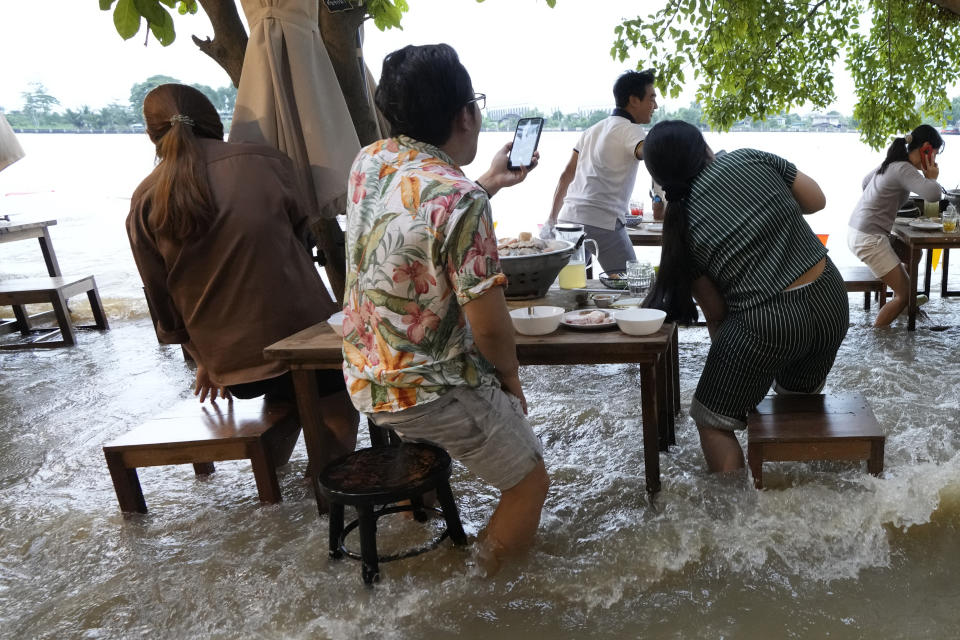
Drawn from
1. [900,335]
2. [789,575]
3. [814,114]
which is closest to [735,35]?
[814,114]

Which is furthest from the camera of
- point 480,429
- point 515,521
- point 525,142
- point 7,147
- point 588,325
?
point 7,147

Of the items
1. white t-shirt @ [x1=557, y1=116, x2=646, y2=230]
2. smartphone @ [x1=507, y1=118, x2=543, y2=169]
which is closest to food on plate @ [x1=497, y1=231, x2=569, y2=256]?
smartphone @ [x1=507, y1=118, x2=543, y2=169]

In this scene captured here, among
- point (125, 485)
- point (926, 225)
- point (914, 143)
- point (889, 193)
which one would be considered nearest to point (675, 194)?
point (125, 485)

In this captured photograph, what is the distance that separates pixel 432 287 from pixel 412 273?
66mm

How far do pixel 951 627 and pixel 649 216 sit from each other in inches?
179

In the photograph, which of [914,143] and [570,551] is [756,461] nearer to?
[570,551]

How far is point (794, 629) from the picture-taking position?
2002mm

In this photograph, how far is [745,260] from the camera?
2.48m

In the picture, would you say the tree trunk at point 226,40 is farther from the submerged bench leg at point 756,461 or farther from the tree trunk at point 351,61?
the submerged bench leg at point 756,461

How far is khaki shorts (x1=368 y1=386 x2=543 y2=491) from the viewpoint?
2.00 m

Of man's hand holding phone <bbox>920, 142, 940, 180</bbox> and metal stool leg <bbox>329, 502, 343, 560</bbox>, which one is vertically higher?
man's hand holding phone <bbox>920, 142, 940, 180</bbox>

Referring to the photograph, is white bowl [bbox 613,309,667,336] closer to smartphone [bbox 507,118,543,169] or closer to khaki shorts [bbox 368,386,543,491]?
khaki shorts [bbox 368,386,543,491]

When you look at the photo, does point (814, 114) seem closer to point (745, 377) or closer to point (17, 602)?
point (745, 377)

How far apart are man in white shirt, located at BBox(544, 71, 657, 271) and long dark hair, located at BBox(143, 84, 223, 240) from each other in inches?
94.5
